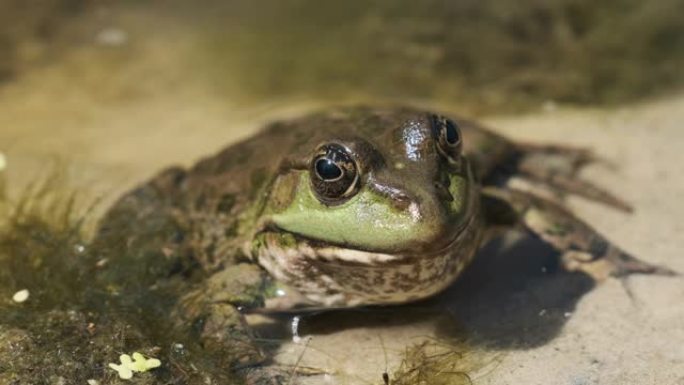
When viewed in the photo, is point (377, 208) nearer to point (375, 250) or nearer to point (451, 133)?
point (375, 250)

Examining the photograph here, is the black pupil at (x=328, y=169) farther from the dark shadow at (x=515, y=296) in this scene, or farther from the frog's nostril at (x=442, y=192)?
the dark shadow at (x=515, y=296)

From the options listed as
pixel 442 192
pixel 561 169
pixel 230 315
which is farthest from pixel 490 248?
pixel 230 315

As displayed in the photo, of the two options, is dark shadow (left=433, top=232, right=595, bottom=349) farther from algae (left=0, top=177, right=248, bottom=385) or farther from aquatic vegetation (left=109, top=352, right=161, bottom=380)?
aquatic vegetation (left=109, top=352, right=161, bottom=380)

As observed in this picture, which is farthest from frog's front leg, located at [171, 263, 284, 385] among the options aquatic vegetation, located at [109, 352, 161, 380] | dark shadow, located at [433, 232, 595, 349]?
dark shadow, located at [433, 232, 595, 349]

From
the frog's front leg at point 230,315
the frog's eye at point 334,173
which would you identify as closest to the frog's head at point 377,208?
the frog's eye at point 334,173

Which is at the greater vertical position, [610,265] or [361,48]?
[361,48]

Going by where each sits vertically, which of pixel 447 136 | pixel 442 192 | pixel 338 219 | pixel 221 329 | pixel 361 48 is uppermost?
pixel 447 136

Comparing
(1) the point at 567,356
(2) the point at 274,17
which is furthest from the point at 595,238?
(2) the point at 274,17
